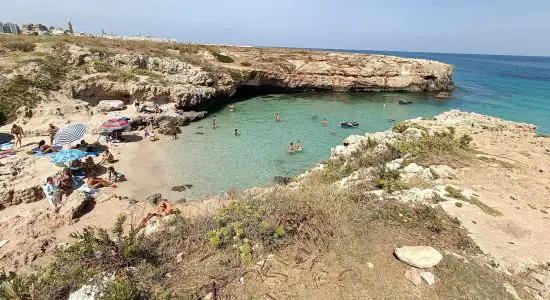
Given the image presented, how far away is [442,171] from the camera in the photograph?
36.3ft

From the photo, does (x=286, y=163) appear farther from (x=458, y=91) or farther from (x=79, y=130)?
(x=458, y=91)

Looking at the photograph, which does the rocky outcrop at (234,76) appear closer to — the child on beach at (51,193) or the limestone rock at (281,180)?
the child on beach at (51,193)

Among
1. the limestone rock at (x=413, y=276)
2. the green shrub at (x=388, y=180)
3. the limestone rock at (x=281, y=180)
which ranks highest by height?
the green shrub at (x=388, y=180)

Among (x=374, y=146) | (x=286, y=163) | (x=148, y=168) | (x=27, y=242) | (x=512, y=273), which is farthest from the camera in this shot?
(x=286, y=163)

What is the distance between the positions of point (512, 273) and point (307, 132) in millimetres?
20321

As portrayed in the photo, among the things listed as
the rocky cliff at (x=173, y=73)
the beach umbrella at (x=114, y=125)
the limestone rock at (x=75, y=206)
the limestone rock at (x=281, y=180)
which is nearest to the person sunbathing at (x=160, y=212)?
the limestone rock at (x=75, y=206)

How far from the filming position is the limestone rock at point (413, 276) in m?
5.96

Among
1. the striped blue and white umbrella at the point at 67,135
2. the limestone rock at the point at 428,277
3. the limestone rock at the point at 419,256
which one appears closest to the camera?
the limestone rock at the point at 428,277

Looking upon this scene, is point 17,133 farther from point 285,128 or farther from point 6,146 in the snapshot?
point 285,128

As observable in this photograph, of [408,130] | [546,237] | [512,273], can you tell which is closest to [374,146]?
[408,130]

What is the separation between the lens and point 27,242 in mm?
9547

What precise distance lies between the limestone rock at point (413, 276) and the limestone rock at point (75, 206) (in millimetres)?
11833

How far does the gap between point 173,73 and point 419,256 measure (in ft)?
106

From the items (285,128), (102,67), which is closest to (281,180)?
(285,128)
